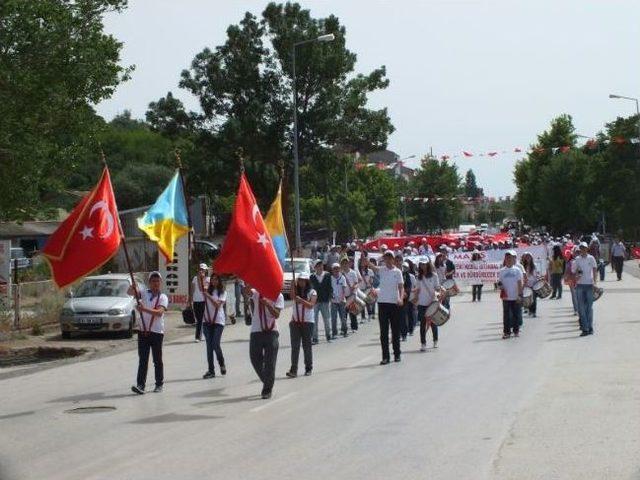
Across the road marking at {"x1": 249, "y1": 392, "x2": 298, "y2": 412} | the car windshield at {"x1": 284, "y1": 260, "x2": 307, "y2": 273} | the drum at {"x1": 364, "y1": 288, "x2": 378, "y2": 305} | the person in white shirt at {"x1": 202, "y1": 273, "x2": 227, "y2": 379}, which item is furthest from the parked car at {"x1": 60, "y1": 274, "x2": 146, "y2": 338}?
the car windshield at {"x1": 284, "y1": 260, "x2": 307, "y2": 273}

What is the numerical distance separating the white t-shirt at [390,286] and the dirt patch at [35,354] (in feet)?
23.4

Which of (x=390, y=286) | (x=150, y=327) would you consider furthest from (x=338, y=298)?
(x=150, y=327)

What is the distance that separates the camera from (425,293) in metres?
21.7

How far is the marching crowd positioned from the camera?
15.7m

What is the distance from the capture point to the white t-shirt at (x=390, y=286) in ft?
61.6

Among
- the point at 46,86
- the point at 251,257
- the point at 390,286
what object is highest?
the point at 46,86

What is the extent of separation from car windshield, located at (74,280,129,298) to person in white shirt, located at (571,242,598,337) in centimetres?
1036

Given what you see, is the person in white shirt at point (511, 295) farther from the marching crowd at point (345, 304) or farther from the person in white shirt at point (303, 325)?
the person in white shirt at point (303, 325)

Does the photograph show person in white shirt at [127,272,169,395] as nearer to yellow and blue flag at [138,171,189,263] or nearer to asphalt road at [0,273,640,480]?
asphalt road at [0,273,640,480]

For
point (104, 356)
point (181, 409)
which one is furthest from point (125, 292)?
point (181, 409)

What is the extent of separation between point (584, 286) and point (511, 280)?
1.52 metres

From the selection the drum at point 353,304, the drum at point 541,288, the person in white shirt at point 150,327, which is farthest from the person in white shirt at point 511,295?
the person in white shirt at point 150,327

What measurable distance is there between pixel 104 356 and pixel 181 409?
8953 mm

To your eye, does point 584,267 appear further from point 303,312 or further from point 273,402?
point 273,402
